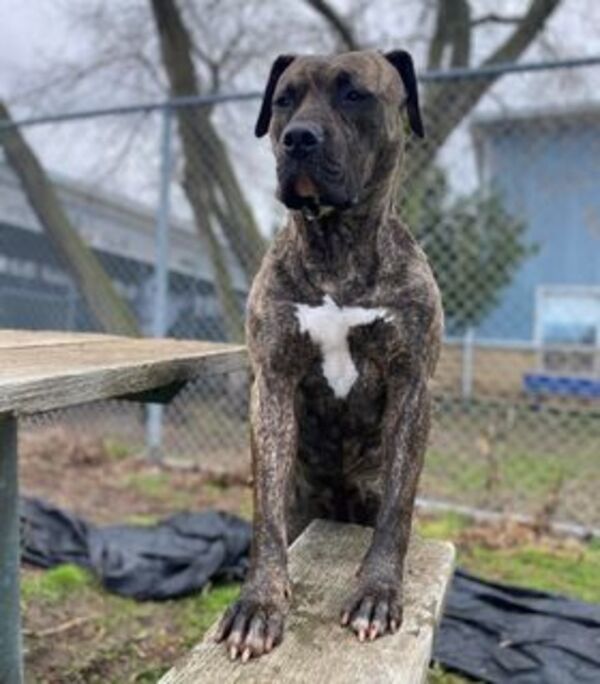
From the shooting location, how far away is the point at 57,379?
153 centimetres

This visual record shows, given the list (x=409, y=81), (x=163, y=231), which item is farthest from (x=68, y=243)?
(x=409, y=81)

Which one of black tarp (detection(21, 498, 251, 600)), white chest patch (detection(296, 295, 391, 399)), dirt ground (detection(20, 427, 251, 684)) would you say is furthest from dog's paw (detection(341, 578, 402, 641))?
black tarp (detection(21, 498, 251, 600))

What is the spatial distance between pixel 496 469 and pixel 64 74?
16.8ft

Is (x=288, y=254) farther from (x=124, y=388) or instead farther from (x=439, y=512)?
(x=439, y=512)

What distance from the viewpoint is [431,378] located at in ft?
6.69

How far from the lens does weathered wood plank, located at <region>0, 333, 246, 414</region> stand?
4.80ft

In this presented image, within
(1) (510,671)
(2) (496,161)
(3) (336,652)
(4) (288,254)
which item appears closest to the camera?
(3) (336,652)

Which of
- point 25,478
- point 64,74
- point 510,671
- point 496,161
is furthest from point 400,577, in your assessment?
point 64,74

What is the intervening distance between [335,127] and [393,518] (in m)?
0.79

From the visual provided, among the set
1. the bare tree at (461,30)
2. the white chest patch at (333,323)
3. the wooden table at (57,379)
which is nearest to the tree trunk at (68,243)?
the wooden table at (57,379)

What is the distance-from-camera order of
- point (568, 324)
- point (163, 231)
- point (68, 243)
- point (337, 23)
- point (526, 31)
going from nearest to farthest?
point (163, 231) → point (68, 243) → point (526, 31) → point (337, 23) → point (568, 324)

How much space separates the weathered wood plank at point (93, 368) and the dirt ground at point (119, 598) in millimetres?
941

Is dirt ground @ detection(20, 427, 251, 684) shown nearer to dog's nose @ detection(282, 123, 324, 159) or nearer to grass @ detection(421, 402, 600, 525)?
grass @ detection(421, 402, 600, 525)

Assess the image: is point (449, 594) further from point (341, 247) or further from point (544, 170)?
point (544, 170)
